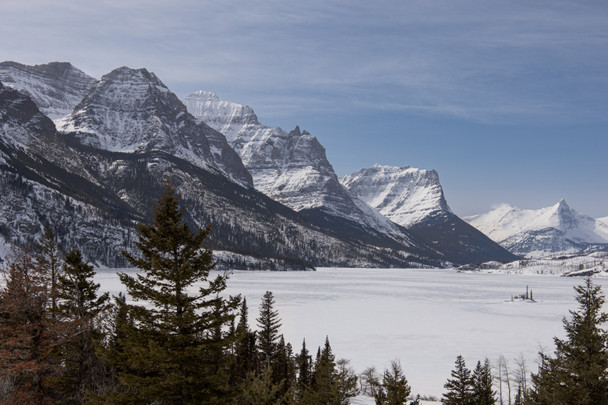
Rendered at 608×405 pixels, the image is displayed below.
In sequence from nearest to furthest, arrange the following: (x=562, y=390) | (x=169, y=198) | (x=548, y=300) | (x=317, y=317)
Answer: (x=169, y=198), (x=562, y=390), (x=317, y=317), (x=548, y=300)

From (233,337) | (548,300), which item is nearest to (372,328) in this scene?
(233,337)

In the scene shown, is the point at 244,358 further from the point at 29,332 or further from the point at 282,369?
the point at 29,332

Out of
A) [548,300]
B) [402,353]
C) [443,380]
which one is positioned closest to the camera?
[443,380]

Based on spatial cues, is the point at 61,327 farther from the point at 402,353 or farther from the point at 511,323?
the point at 511,323

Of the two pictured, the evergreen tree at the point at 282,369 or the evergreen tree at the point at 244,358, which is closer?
the evergreen tree at the point at 244,358

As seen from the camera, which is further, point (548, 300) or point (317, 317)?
point (548, 300)

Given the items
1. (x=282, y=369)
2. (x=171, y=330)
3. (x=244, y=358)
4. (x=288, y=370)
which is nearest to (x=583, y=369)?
(x=171, y=330)

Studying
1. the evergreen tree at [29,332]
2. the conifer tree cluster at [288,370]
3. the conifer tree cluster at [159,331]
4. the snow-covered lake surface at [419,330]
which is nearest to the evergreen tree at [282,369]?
the conifer tree cluster at [288,370]

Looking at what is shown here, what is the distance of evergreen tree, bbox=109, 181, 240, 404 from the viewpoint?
16.5 meters

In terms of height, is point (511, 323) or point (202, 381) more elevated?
point (202, 381)

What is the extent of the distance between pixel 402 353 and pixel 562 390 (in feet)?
146

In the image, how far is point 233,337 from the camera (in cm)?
1788

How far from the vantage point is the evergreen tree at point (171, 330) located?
54.3ft

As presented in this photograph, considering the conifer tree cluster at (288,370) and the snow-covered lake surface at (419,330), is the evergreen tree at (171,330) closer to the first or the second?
the conifer tree cluster at (288,370)
